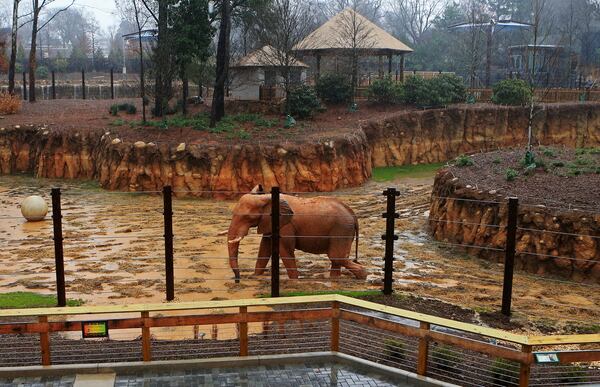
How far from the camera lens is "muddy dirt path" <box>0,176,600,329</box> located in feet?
34.6

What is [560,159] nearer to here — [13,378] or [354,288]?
[354,288]

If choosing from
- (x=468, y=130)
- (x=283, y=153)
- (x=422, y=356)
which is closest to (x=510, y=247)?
(x=422, y=356)

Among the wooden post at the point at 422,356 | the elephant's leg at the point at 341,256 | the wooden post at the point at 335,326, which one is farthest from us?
the elephant's leg at the point at 341,256

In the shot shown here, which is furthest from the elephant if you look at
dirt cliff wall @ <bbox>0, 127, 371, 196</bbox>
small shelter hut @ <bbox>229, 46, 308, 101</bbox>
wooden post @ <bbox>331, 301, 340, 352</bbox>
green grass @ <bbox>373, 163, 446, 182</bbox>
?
small shelter hut @ <bbox>229, 46, 308, 101</bbox>

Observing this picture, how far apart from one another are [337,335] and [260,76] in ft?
81.0

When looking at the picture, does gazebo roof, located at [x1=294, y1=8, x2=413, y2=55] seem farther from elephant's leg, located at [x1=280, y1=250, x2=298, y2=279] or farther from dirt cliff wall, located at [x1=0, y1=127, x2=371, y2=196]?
elephant's leg, located at [x1=280, y1=250, x2=298, y2=279]

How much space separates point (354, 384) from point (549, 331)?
3.22m

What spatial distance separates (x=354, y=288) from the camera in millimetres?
10508

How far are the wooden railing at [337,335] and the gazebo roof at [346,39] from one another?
26156mm

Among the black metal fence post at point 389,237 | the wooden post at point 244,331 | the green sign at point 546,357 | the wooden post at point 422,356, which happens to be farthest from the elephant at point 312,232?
the green sign at point 546,357

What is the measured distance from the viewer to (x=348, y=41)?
3341 cm

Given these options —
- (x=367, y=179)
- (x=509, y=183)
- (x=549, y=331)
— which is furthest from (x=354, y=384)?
(x=367, y=179)

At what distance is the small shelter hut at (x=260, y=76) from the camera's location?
98.4 feet

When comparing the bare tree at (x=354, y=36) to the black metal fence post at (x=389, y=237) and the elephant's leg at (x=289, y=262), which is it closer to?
the elephant's leg at (x=289, y=262)
